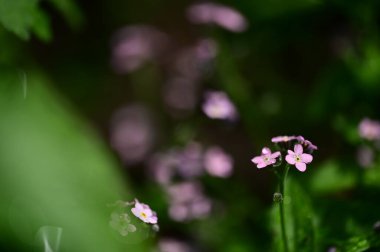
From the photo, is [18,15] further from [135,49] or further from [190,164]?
[135,49]

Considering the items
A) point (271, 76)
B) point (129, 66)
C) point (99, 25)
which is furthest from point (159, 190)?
point (99, 25)

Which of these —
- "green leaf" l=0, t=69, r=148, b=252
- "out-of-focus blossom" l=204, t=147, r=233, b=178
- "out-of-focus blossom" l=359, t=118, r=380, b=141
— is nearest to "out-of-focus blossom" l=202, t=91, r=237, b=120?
"out-of-focus blossom" l=204, t=147, r=233, b=178

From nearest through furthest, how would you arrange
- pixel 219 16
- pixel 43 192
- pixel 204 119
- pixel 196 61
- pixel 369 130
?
pixel 43 192 < pixel 369 130 < pixel 219 16 < pixel 196 61 < pixel 204 119

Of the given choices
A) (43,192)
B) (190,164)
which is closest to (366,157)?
(190,164)

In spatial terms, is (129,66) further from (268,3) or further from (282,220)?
(282,220)

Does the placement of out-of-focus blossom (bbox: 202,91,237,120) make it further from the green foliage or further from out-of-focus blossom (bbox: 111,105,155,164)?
out-of-focus blossom (bbox: 111,105,155,164)
